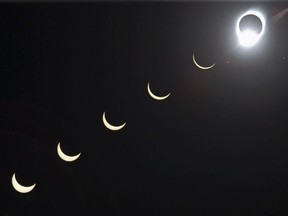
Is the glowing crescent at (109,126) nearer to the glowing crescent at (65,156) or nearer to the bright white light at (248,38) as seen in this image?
the glowing crescent at (65,156)

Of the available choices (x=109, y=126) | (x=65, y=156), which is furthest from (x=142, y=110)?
(x=65, y=156)

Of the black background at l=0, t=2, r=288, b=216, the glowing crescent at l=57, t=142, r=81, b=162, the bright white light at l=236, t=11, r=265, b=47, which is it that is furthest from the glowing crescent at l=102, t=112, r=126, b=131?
the bright white light at l=236, t=11, r=265, b=47

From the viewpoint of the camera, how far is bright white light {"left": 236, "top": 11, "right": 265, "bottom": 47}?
84.8 inches

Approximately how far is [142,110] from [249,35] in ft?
2.90

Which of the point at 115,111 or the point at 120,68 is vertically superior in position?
the point at 120,68

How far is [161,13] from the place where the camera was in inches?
85.2

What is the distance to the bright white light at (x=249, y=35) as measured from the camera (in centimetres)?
215

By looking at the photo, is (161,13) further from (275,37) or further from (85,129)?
(85,129)

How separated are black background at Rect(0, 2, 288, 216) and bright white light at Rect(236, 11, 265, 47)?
0.12 ft

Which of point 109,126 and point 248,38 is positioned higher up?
point 248,38

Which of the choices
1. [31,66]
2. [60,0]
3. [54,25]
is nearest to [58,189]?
[31,66]

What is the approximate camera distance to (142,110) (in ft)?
6.86

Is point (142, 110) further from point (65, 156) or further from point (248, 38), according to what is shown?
point (248, 38)

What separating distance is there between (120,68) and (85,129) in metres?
0.46
